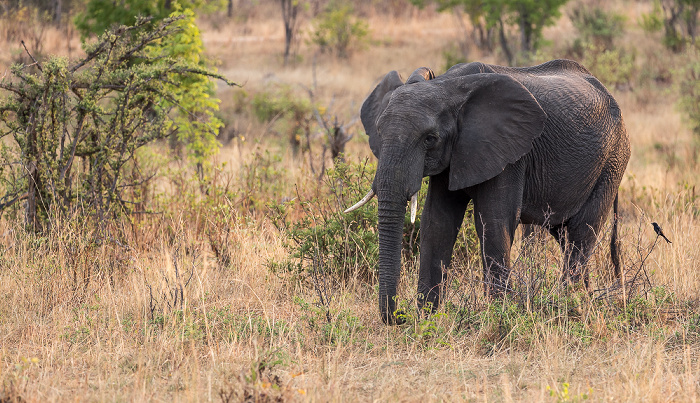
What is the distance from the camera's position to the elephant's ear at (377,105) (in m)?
5.38

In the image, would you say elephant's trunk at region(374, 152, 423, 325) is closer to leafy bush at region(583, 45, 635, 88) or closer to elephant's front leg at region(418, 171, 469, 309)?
elephant's front leg at region(418, 171, 469, 309)

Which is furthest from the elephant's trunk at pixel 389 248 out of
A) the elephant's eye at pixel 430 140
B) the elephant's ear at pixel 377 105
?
the elephant's ear at pixel 377 105

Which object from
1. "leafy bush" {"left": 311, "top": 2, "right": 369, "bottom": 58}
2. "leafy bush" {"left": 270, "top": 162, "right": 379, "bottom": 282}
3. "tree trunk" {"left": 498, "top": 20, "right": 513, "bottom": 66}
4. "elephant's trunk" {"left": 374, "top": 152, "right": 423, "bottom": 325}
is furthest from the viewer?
"leafy bush" {"left": 311, "top": 2, "right": 369, "bottom": 58}

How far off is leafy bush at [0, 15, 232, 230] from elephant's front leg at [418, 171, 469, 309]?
2.87 meters

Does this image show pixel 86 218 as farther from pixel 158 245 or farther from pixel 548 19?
pixel 548 19

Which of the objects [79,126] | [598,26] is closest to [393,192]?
[79,126]

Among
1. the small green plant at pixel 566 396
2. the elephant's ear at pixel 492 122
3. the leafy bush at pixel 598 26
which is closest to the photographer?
the small green plant at pixel 566 396

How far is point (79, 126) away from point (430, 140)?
11.6 ft

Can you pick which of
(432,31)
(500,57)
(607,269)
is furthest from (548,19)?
(607,269)

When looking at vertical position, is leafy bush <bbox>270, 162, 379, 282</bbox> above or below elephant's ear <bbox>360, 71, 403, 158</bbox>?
below

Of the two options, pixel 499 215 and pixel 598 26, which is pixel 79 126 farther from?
pixel 598 26

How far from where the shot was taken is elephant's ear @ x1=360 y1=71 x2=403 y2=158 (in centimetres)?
538

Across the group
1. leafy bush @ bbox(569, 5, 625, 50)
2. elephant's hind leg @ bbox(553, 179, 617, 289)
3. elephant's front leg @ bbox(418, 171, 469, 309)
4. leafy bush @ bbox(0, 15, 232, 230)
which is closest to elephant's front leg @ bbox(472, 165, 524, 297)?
elephant's front leg @ bbox(418, 171, 469, 309)

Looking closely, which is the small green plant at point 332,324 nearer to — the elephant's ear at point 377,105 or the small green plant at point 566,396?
the elephant's ear at point 377,105
